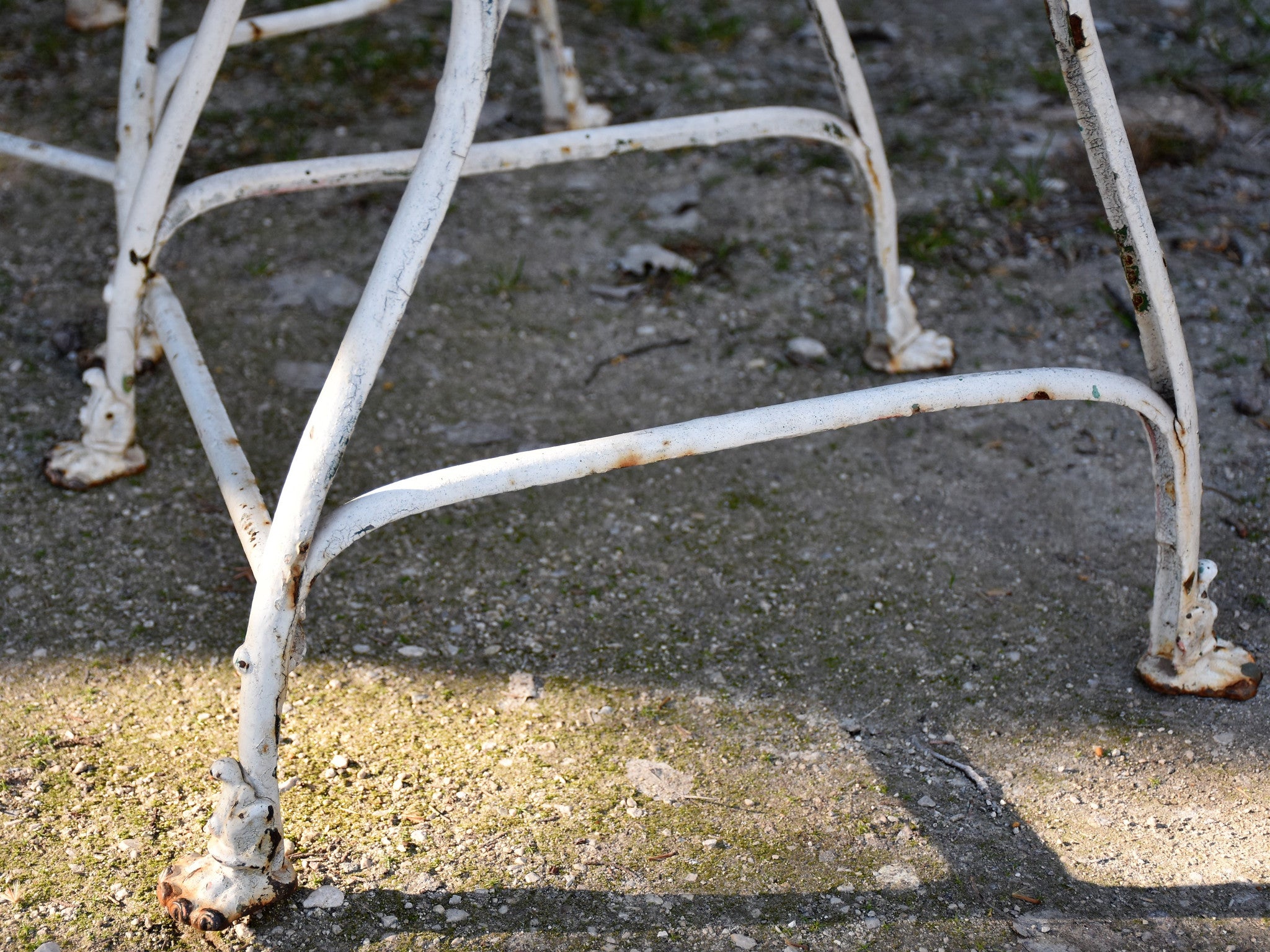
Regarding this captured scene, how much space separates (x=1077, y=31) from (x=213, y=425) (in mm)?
1075

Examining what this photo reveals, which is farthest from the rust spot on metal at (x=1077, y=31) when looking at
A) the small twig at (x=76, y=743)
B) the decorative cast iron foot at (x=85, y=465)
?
the decorative cast iron foot at (x=85, y=465)

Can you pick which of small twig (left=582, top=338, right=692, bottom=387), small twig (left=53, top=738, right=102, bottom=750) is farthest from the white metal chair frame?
small twig (left=582, top=338, right=692, bottom=387)

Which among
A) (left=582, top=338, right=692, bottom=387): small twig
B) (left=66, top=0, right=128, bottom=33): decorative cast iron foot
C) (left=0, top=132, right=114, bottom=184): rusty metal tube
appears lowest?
(left=582, top=338, right=692, bottom=387): small twig

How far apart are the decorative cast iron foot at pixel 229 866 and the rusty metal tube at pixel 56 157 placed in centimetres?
116

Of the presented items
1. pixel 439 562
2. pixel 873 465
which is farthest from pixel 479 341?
pixel 873 465

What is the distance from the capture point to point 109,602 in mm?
1631

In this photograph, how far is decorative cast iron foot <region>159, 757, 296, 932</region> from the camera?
110 centimetres

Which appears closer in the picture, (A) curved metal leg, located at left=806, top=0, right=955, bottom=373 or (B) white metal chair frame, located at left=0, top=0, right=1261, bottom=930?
(B) white metal chair frame, located at left=0, top=0, right=1261, bottom=930

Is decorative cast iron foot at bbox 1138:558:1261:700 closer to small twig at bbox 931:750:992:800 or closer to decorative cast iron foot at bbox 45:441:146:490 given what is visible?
small twig at bbox 931:750:992:800

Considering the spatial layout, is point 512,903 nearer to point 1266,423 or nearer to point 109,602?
point 109,602

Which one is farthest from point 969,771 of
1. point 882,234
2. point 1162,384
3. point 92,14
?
point 92,14

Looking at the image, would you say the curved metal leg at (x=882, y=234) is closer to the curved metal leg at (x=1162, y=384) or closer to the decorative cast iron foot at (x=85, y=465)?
the curved metal leg at (x=1162, y=384)

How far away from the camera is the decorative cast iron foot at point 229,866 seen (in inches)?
43.3

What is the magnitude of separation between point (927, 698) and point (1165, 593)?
330mm
